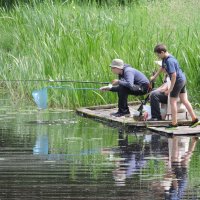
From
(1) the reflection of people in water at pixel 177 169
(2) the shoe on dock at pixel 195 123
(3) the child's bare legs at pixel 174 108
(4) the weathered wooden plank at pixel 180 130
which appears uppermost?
(3) the child's bare legs at pixel 174 108

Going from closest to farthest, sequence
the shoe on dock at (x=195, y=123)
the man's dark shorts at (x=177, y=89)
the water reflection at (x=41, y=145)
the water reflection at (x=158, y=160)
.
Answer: the water reflection at (x=158, y=160) < the water reflection at (x=41, y=145) < the man's dark shorts at (x=177, y=89) < the shoe on dock at (x=195, y=123)

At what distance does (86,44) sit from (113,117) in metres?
3.97

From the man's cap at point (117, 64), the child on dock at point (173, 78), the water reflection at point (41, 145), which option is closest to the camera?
the water reflection at point (41, 145)

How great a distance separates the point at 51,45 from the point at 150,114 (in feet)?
17.5

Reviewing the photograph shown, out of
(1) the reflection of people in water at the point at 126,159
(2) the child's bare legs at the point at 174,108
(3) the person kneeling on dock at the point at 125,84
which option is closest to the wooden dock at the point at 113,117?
(3) the person kneeling on dock at the point at 125,84

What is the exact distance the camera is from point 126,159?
11695 millimetres

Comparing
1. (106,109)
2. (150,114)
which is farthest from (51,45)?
(150,114)

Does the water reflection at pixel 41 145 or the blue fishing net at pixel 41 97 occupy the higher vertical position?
the blue fishing net at pixel 41 97

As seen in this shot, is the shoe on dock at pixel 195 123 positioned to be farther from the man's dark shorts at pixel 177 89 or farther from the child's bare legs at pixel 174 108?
the man's dark shorts at pixel 177 89

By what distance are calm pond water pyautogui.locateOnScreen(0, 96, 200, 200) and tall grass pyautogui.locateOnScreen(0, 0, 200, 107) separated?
2.74m

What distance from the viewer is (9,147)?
42.3 feet

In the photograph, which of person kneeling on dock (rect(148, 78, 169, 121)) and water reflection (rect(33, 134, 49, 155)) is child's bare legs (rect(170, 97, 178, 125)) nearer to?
person kneeling on dock (rect(148, 78, 169, 121))

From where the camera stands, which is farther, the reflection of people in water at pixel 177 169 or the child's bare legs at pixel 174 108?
the child's bare legs at pixel 174 108

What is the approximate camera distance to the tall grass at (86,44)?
19.1m
